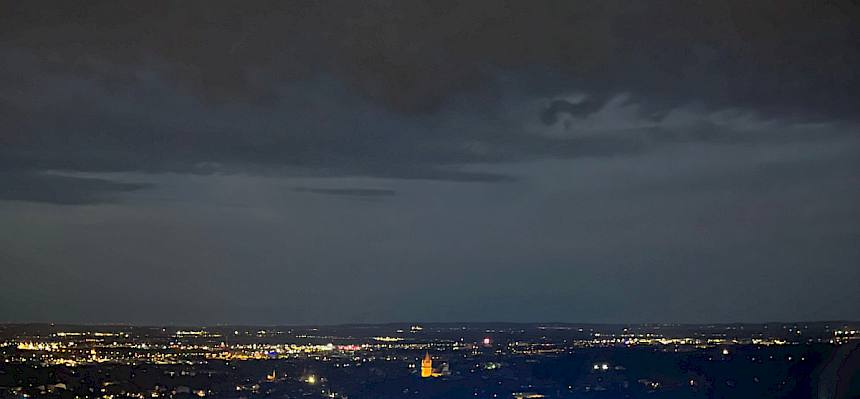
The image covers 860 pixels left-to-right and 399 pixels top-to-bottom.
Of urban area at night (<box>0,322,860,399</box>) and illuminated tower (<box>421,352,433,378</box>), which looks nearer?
urban area at night (<box>0,322,860,399</box>)

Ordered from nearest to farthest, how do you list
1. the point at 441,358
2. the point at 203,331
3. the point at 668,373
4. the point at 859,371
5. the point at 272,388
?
the point at 859,371, the point at 272,388, the point at 668,373, the point at 441,358, the point at 203,331

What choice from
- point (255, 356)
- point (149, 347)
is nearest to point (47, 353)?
point (255, 356)

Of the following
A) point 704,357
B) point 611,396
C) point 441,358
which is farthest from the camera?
point 441,358

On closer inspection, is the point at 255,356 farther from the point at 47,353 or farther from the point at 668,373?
the point at 668,373

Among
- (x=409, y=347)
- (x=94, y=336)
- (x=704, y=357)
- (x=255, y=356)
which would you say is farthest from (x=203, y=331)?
(x=704, y=357)

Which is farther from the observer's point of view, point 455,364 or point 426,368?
point 455,364

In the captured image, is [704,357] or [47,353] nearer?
[704,357]

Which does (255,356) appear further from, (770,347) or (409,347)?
(770,347)

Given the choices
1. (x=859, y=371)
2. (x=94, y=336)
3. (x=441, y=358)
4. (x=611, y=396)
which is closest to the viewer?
(x=859, y=371)

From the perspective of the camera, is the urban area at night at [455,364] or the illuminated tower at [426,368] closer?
the urban area at night at [455,364]
